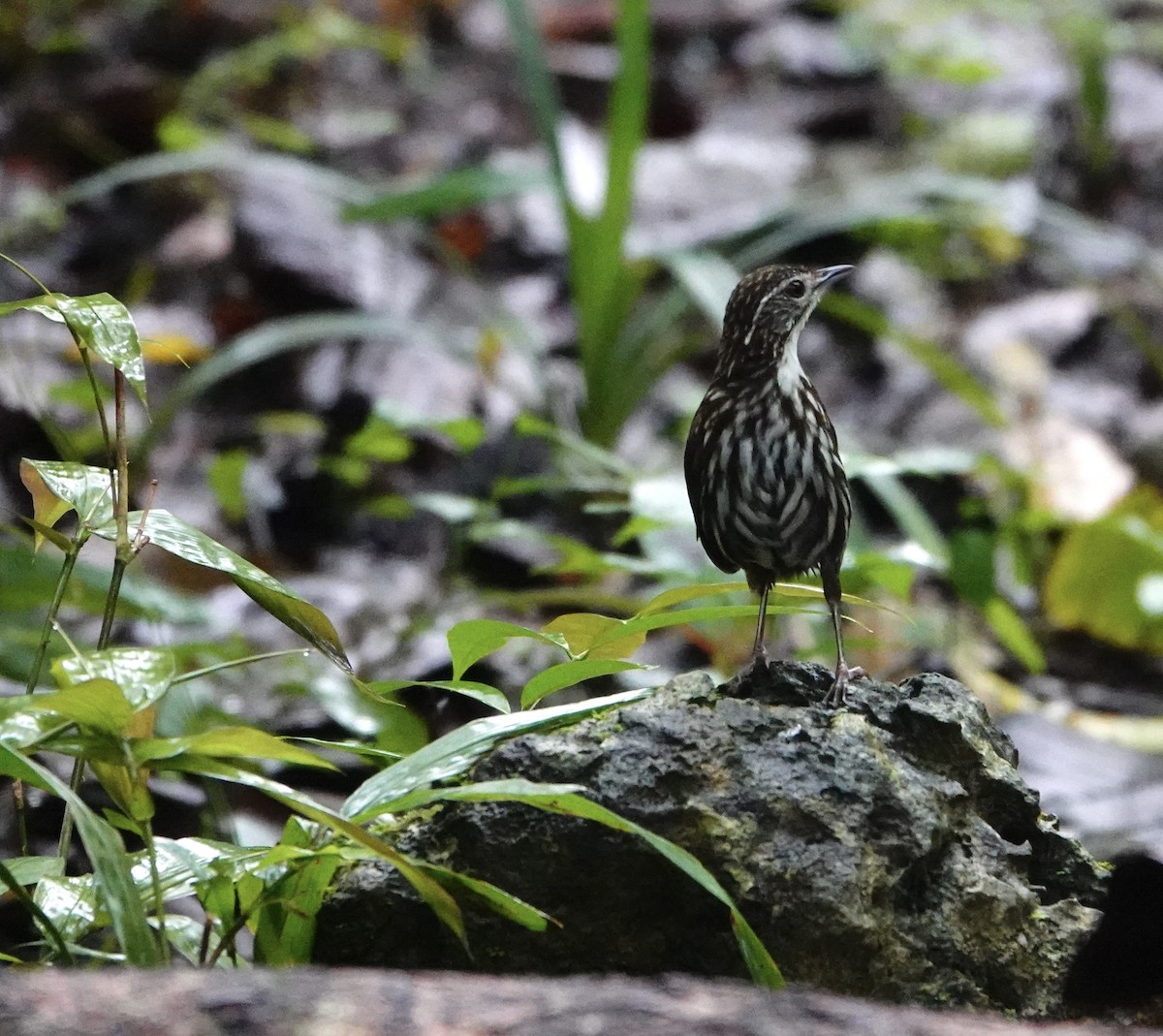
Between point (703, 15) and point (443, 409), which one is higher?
point (703, 15)

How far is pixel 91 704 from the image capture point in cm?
208

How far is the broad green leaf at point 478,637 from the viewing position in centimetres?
266

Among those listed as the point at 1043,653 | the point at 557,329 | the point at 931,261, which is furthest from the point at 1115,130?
the point at 1043,653

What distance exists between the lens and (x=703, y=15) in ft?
41.2

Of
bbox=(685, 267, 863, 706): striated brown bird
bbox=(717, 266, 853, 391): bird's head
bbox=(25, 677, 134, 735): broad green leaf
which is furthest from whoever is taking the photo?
bbox=(717, 266, 853, 391): bird's head

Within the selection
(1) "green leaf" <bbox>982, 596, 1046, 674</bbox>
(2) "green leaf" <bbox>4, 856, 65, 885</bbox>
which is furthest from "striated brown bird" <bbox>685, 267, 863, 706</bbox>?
(1) "green leaf" <bbox>982, 596, 1046, 674</bbox>

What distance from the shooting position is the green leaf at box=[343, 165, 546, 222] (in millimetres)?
6305

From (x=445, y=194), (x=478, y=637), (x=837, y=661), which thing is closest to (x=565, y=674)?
(x=478, y=637)

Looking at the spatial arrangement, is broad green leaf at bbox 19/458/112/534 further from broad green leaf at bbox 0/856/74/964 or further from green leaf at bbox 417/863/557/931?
green leaf at bbox 417/863/557/931

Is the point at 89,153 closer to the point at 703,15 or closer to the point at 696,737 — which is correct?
the point at 703,15

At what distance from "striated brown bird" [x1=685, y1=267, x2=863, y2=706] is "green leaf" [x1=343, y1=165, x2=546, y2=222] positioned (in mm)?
3041

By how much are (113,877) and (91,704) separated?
0.28 meters

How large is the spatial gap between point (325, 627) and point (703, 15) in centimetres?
1105

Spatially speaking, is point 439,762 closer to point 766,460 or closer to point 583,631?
point 583,631
